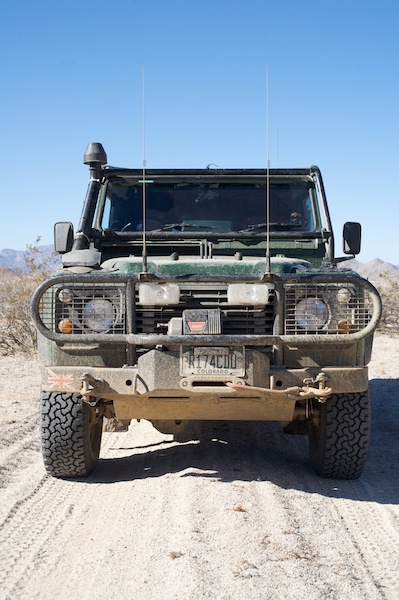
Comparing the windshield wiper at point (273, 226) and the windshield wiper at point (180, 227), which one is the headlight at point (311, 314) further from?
the windshield wiper at point (180, 227)

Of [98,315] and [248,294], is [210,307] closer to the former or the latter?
[248,294]

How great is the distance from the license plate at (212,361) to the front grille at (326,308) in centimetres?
38

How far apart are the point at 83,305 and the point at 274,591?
80.7 inches

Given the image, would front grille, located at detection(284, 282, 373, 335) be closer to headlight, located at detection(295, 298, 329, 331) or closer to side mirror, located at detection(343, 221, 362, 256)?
headlight, located at detection(295, 298, 329, 331)

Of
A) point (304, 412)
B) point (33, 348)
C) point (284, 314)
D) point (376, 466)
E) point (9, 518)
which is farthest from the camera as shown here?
point (33, 348)

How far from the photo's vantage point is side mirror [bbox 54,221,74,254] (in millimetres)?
5449

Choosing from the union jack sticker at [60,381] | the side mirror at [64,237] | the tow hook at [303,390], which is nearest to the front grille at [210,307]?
the tow hook at [303,390]

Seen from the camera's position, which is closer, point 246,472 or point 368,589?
point 368,589

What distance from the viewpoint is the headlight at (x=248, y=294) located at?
4277 millimetres

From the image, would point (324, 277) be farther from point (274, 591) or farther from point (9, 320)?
point (9, 320)

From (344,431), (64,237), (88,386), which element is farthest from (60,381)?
(344,431)

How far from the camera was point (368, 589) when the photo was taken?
313 cm

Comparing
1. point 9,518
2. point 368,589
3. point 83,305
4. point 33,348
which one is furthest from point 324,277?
point 33,348

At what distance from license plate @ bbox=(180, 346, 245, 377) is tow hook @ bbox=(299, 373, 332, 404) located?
0.40 meters
